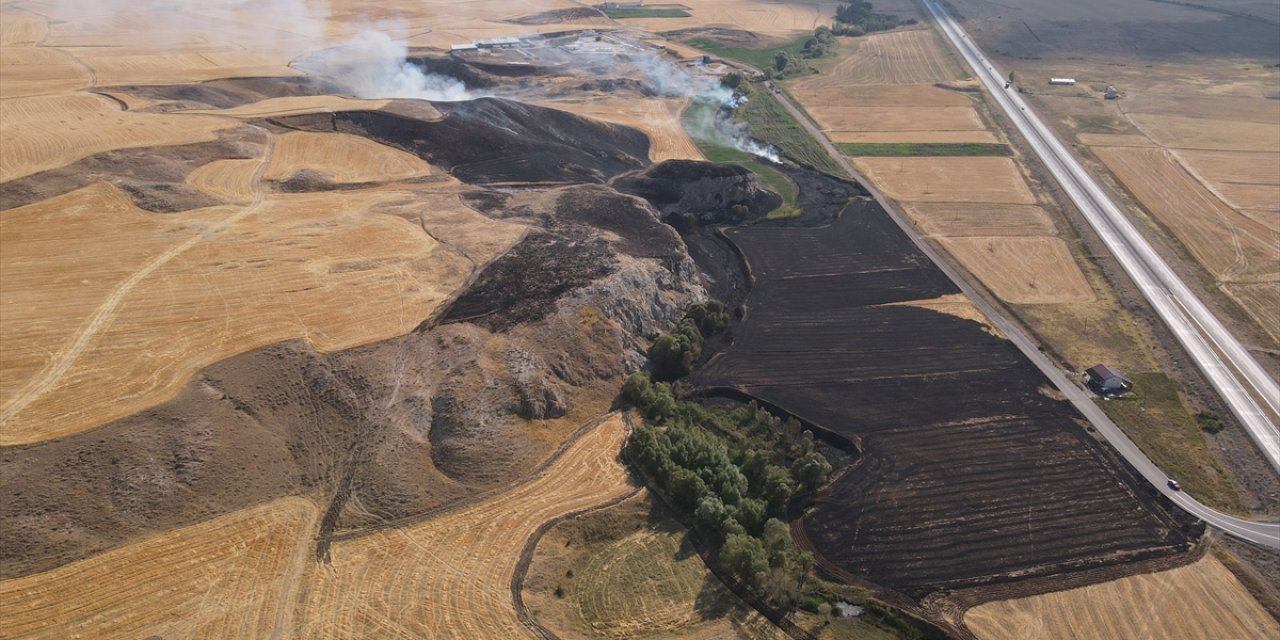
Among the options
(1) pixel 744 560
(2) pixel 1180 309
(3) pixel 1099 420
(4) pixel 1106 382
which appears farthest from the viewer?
(2) pixel 1180 309

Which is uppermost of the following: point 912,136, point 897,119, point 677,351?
point 897,119

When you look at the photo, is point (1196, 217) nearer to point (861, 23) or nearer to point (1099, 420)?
point (1099, 420)

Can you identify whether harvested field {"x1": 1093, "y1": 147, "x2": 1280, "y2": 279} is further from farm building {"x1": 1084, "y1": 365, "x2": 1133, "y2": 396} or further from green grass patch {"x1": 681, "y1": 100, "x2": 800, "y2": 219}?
green grass patch {"x1": 681, "y1": 100, "x2": 800, "y2": 219}

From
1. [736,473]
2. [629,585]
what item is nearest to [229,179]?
[736,473]

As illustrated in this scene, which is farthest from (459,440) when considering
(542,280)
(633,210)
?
(633,210)

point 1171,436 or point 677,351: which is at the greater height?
point 1171,436

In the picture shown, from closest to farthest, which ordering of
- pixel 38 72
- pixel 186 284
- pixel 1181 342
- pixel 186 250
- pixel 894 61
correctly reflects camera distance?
pixel 186 284 < pixel 186 250 < pixel 1181 342 < pixel 38 72 < pixel 894 61

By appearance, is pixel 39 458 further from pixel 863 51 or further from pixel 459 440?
pixel 863 51
